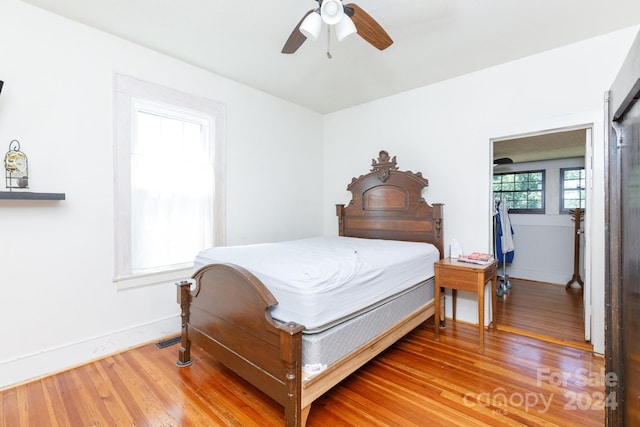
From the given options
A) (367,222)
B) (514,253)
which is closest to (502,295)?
(514,253)

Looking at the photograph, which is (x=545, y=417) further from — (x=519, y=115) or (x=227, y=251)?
(x=519, y=115)

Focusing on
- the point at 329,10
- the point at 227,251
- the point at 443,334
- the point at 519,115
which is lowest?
the point at 443,334

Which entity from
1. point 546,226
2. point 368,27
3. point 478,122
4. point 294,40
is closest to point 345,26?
point 368,27

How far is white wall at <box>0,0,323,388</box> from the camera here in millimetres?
2182

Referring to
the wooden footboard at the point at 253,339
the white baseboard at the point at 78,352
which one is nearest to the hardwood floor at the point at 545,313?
the wooden footboard at the point at 253,339

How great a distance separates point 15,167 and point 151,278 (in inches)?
52.1

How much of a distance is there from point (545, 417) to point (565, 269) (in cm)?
411

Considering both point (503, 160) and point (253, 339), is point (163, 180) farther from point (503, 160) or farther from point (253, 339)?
point (503, 160)

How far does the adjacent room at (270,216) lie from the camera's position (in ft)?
6.04

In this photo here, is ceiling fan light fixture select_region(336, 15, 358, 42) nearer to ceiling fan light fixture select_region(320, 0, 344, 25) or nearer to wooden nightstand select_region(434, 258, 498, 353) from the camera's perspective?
ceiling fan light fixture select_region(320, 0, 344, 25)

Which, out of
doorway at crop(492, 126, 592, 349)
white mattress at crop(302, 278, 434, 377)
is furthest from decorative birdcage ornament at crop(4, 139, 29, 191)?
doorway at crop(492, 126, 592, 349)

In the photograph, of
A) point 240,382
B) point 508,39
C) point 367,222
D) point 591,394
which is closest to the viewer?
point 591,394

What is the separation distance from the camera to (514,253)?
5367mm

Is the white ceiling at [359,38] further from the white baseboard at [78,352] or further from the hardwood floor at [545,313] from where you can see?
the hardwood floor at [545,313]
